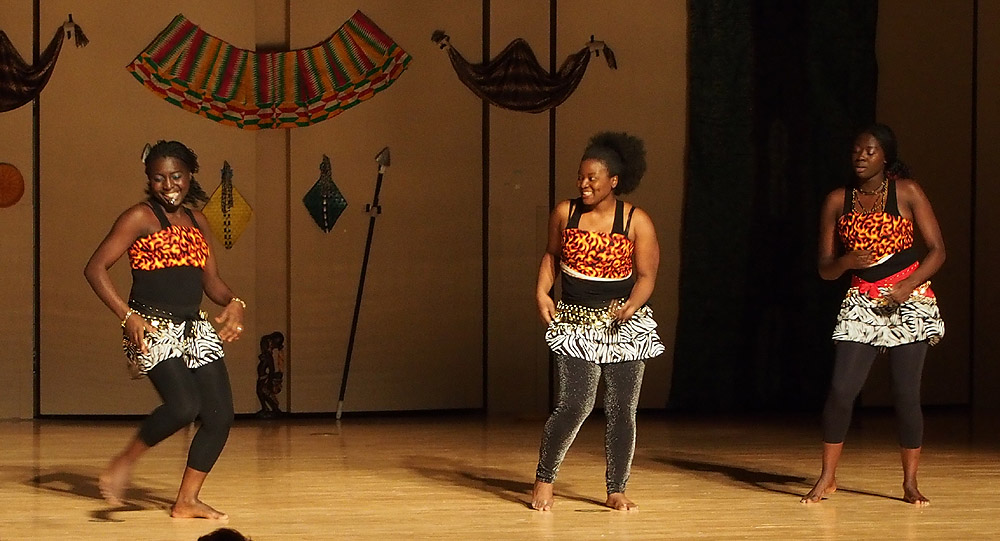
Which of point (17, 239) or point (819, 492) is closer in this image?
point (819, 492)

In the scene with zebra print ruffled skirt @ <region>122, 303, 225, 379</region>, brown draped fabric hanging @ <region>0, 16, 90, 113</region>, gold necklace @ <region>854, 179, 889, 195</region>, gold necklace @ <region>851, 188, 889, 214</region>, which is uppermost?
brown draped fabric hanging @ <region>0, 16, 90, 113</region>

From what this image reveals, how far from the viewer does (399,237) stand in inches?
329

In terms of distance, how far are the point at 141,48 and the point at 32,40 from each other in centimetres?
66

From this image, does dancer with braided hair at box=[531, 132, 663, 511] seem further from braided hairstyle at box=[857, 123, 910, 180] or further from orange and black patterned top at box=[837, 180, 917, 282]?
braided hairstyle at box=[857, 123, 910, 180]

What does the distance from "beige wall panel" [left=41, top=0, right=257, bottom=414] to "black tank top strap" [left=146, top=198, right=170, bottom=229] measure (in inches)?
133

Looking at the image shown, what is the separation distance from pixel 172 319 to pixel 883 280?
277 cm

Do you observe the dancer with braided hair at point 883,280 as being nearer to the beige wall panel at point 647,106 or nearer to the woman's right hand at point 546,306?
the woman's right hand at point 546,306

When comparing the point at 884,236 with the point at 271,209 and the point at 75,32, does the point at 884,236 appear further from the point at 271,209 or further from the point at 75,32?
the point at 75,32

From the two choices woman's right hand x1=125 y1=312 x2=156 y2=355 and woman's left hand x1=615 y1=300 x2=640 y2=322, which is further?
woman's left hand x1=615 y1=300 x2=640 y2=322

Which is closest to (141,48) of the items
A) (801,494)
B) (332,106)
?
(332,106)

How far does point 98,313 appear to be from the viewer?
8.12 m

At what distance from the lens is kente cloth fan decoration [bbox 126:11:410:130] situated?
26.5 ft

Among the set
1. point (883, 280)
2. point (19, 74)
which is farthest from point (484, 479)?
point (19, 74)

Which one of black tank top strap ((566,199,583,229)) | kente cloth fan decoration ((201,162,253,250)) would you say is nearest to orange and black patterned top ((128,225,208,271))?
black tank top strap ((566,199,583,229))
